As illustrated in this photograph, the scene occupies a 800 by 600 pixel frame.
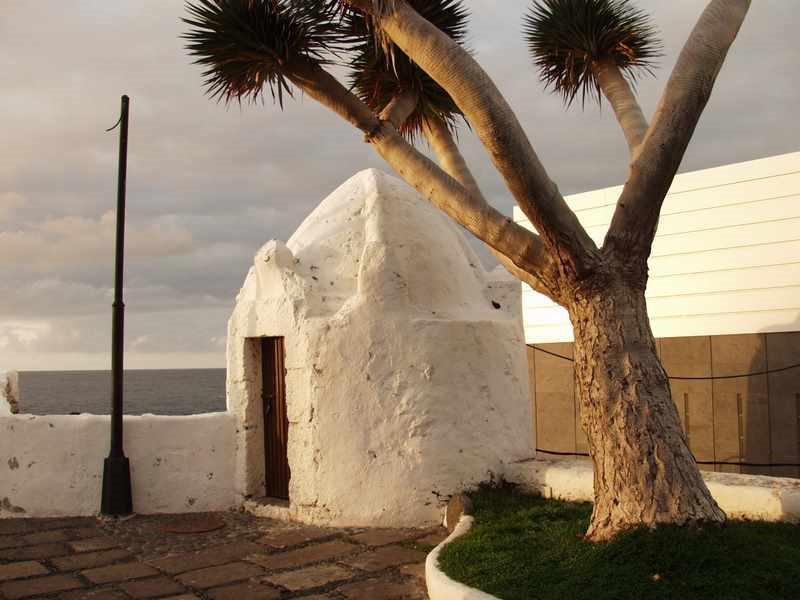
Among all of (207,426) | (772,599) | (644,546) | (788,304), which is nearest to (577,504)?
(644,546)

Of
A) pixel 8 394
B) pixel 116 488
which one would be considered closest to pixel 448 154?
→ pixel 116 488

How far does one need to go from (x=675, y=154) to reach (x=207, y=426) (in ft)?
17.4

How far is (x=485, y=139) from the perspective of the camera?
16.4 ft

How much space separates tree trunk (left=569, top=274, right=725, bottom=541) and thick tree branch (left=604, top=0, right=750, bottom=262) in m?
0.27

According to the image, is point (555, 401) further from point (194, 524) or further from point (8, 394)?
point (8, 394)

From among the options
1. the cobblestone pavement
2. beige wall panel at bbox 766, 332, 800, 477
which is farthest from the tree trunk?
beige wall panel at bbox 766, 332, 800, 477

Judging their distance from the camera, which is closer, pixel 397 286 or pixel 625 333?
pixel 625 333

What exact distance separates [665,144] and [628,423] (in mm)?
1870

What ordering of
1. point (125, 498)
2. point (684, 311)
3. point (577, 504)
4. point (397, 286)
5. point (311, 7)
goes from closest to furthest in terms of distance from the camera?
point (311, 7)
point (577, 504)
point (397, 286)
point (125, 498)
point (684, 311)

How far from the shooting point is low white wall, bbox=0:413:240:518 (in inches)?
313

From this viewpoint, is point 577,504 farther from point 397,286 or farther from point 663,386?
point 397,286

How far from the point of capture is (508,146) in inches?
196

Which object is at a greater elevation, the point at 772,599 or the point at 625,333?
the point at 625,333

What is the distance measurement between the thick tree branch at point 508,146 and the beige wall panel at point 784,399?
559cm
